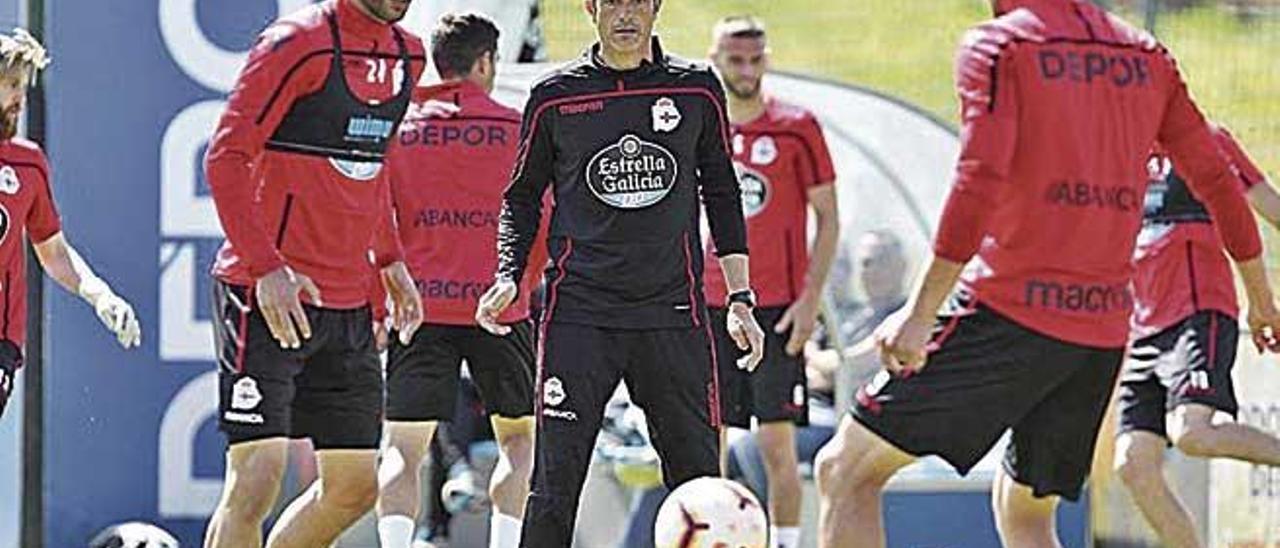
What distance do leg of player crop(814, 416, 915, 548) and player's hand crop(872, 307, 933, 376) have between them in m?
0.33

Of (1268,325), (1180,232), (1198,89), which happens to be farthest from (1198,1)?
(1268,325)

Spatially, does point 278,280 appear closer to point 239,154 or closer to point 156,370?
point 239,154

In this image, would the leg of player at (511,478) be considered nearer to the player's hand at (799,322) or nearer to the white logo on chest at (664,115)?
the player's hand at (799,322)

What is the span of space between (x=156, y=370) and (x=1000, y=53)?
4.99m

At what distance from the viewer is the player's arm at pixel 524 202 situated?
7945mm

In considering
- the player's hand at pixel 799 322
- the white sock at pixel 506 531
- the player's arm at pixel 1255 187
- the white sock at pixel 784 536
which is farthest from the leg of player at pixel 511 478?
the player's arm at pixel 1255 187

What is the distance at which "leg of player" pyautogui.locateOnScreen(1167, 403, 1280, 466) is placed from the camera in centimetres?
1028

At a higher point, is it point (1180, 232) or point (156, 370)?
point (1180, 232)

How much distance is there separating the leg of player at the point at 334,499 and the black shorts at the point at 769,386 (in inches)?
98.2

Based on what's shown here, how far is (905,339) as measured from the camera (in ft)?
22.9

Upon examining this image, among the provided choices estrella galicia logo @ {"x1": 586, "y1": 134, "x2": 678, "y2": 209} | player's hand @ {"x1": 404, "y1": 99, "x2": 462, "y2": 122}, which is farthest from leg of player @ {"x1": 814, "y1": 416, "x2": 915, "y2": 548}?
player's hand @ {"x1": 404, "y1": 99, "x2": 462, "y2": 122}

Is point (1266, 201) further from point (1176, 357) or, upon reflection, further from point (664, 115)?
point (664, 115)

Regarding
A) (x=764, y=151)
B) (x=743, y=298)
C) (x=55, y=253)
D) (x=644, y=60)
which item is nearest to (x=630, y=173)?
(x=644, y=60)

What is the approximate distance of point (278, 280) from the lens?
8.01 m
